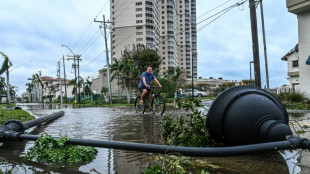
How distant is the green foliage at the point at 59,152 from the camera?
3000 millimetres

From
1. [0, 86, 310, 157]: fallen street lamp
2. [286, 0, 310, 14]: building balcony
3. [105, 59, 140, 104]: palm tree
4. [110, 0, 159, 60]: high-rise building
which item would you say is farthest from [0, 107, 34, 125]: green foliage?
[110, 0, 159, 60]: high-rise building

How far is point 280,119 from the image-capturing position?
9.73 feet

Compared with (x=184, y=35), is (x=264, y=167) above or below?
below

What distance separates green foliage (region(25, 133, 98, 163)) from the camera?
3.00m

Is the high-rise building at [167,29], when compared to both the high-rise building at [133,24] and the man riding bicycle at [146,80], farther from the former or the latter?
the man riding bicycle at [146,80]

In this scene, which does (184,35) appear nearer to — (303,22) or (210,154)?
(303,22)

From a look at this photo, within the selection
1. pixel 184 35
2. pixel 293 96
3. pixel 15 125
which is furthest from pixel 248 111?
pixel 184 35

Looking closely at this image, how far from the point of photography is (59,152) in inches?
121

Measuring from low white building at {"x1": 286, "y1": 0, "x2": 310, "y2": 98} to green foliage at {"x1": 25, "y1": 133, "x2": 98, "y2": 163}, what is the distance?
1892 centimetres

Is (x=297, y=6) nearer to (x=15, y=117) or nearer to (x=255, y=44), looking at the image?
(x=255, y=44)

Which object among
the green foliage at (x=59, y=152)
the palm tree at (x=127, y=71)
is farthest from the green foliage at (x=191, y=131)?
the palm tree at (x=127, y=71)

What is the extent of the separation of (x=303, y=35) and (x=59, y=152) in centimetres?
1989

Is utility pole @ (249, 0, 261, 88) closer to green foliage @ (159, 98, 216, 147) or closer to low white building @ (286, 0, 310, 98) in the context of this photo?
low white building @ (286, 0, 310, 98)

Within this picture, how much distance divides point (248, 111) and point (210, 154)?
3.15 ft
